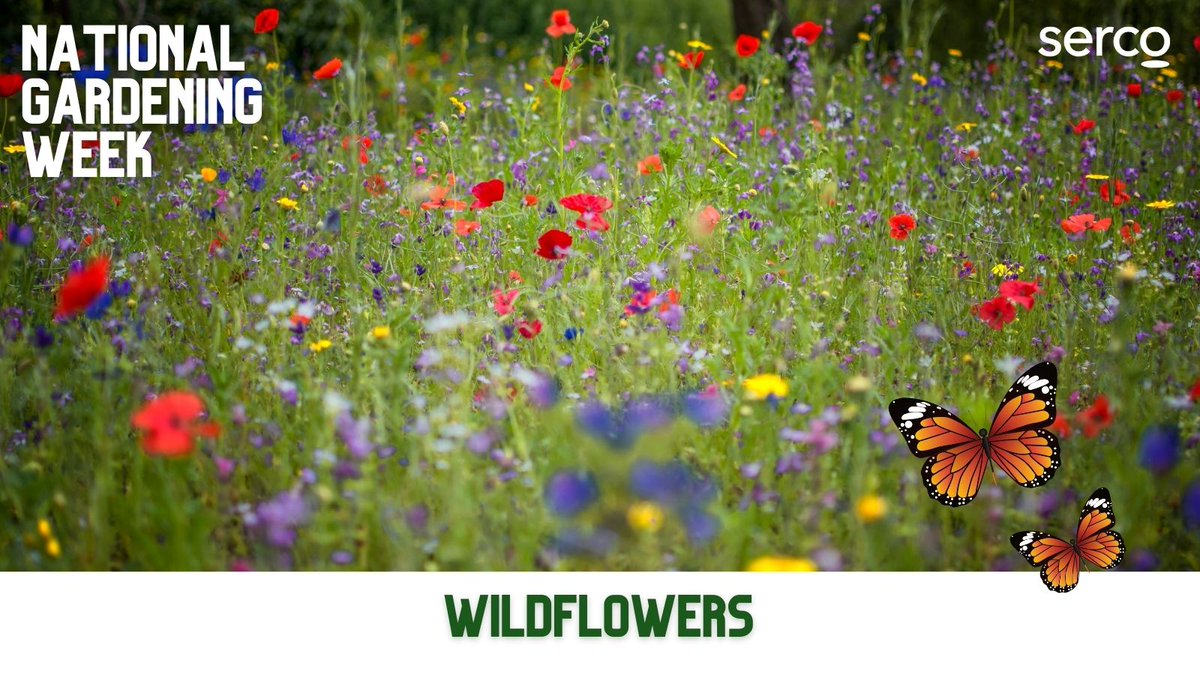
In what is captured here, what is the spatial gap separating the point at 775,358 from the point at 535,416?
642 millimetres

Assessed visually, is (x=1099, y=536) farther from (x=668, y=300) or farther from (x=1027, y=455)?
(x=668, y=300)

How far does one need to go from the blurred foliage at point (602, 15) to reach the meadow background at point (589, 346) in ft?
2.46

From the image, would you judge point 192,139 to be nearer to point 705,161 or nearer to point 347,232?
point 347,232

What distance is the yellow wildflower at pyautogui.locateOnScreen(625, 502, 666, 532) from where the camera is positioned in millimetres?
1979

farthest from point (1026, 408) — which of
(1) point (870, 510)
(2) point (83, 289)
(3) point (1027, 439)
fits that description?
(2) point (83, 289)

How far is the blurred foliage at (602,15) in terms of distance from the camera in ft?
22.3

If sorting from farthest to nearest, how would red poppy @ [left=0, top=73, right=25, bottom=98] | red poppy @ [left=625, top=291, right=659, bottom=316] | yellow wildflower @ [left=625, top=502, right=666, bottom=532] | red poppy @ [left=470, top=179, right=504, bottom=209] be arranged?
red poppy @ [left=0, top=73, right=25, bottom=98]
red poppy @ [left=470, top=179, right=504, bottom=209]
red poppy @ [left=625, top=291, right=659, bottom=316]
yellow wildflower @ [left=625, top=502, right=666, bottom=532]

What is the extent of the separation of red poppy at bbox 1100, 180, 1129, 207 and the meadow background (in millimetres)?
22

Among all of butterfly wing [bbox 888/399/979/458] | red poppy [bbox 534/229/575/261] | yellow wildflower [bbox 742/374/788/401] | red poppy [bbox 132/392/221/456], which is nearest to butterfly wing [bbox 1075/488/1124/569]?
butterfly wing [bbox 888/399/979/458]

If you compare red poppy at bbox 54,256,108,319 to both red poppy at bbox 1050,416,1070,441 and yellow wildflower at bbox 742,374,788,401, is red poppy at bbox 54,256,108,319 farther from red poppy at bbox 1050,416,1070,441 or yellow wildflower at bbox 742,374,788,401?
red poppy at bbox 1050,416,1070,441

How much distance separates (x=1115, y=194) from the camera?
158 inches

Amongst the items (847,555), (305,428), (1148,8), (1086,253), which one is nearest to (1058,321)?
(1086,253)

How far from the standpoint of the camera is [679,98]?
520 centimetres

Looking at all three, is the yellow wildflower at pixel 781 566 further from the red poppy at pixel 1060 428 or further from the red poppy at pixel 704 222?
the red poppy at pixel 704 222
